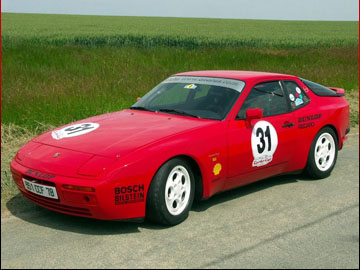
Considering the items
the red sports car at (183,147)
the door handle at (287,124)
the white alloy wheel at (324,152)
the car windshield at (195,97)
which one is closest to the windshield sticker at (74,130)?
the red sports car at (183,147)

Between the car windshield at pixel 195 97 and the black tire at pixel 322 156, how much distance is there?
1398mm

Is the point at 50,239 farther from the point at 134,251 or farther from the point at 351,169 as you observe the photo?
the point at 351,169

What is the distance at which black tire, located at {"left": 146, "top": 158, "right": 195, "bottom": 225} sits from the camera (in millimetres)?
5047

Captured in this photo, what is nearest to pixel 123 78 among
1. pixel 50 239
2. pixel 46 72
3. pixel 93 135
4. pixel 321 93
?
pixel 46 72

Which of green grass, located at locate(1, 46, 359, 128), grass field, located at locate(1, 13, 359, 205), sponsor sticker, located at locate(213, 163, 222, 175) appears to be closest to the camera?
sponsor sticker, located at locate(213, 163, 222, 175)

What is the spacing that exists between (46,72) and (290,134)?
348 inches

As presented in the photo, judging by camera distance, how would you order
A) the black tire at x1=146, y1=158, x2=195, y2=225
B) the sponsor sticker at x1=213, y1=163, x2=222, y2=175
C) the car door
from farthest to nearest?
the car door, the sponsor sticker at x1=213, y1=163, x2=222, y2=175, the black tire at x1=146, y1=158, x2=195, y2=225

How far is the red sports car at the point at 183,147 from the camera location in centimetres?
491

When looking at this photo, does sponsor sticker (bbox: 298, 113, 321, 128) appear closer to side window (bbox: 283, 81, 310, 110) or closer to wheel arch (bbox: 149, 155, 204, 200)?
side window (bbox: 283, 81, 310, 110)

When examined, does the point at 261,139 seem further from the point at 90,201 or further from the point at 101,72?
the point at 101,72

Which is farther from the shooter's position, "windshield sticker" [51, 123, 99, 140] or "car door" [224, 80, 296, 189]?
"car door" [224, 80, 296, 189]

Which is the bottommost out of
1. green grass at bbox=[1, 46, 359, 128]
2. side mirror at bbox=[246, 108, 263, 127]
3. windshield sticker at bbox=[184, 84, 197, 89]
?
green grass at bbox=[1, 46, 359, 128]

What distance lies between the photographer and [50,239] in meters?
4.84

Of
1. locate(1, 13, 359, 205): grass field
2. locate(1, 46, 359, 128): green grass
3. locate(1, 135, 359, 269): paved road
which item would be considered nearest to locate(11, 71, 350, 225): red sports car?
locate(1, 135, 359, 269): paved road
